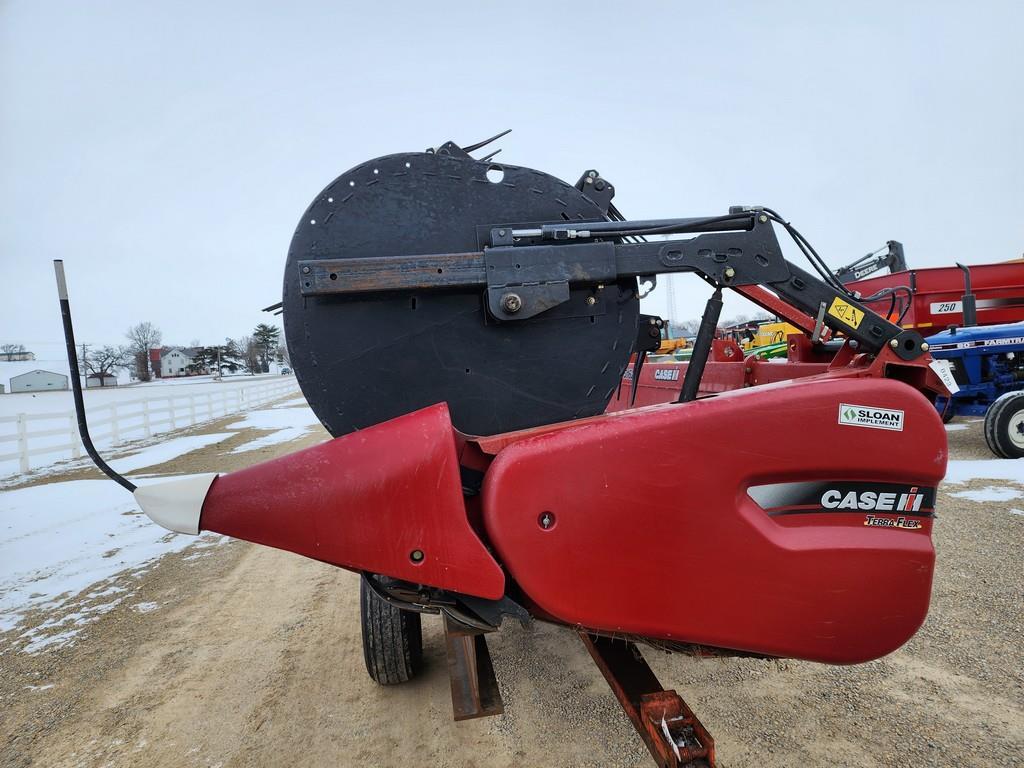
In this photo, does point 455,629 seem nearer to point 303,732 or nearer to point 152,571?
point 303,732

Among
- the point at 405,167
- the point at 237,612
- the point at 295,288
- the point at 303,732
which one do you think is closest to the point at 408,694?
the point at 303,732

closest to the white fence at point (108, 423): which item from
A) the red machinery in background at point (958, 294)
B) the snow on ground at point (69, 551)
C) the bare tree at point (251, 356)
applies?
the snow on ground at point (69, 551)

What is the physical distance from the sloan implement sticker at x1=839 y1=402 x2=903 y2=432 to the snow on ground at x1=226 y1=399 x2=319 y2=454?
439 inches

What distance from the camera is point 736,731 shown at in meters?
2.46

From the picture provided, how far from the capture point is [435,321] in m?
2.08

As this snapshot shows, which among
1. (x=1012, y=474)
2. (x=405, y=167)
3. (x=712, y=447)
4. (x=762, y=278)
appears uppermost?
(x=405, y=167)

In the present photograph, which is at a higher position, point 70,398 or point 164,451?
point 70,398

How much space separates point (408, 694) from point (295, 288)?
212 cm

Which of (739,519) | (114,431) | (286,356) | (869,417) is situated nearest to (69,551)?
(286,356)

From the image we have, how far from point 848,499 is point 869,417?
0.87 ft

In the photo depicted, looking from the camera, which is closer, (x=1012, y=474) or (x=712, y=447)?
(x=712, y=447)

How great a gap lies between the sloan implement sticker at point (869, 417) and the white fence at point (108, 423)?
11.8 metres

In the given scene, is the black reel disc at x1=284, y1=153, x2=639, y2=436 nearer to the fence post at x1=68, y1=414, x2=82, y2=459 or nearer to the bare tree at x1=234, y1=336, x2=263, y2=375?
the fence post at x1=68, y1=414, x2=82, y2=459

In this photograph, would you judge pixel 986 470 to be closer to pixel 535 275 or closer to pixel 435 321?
pixel 535 275
